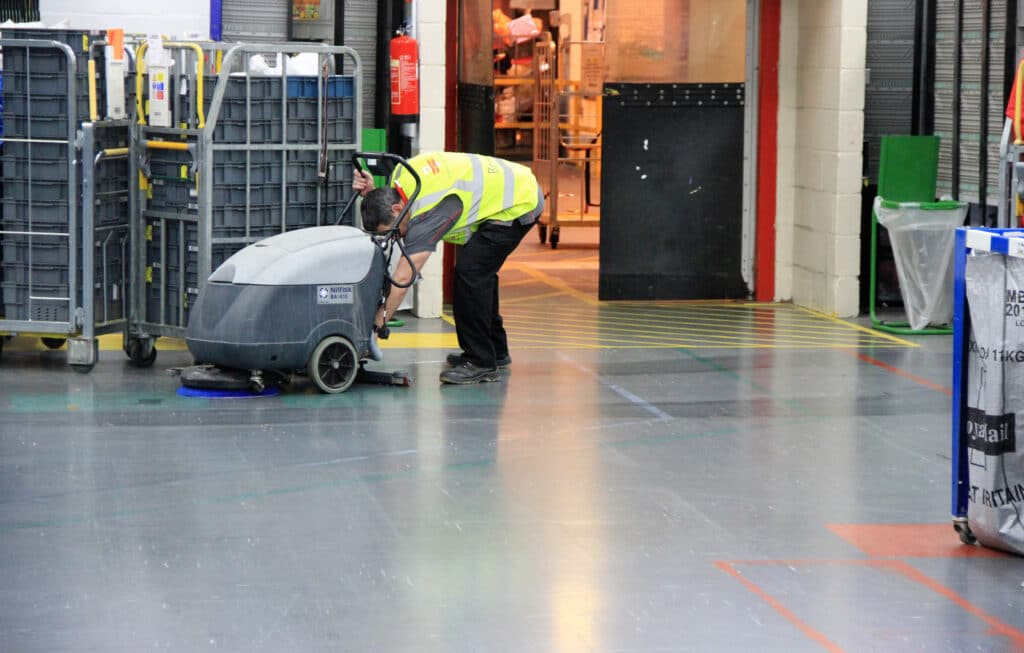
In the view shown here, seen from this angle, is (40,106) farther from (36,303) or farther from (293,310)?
(293,310)

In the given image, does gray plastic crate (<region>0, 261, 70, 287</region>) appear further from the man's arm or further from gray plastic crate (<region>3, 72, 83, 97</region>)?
the man's arm

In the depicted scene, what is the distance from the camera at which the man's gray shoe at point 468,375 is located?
11375mm

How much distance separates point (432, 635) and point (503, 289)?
34.4 feet

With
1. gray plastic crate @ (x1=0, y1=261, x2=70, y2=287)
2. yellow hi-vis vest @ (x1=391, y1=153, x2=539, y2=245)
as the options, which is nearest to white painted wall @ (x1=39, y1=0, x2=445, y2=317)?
yellow hi-vis vest @ (x1=391, y1=153, x2=539, y2=245)

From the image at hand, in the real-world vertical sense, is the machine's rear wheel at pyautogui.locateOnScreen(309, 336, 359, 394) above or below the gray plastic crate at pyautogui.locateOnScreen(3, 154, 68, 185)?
below

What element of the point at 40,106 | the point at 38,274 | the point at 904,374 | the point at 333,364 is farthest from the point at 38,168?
the point at 904,374

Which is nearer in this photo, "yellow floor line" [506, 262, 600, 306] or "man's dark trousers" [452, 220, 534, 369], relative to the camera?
"man's dark trousers" [452, 220, 534, 369]

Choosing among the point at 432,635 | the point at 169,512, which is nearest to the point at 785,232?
the point at 169,512

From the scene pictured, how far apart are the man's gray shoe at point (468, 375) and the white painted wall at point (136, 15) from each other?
4468 mm

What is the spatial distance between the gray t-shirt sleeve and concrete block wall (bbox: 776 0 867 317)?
4.84 metres

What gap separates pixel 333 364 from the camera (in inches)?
428

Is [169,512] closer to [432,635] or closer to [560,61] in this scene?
[432,635]

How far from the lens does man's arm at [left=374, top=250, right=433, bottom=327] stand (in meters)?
11.0

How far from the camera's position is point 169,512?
7.92 meters
